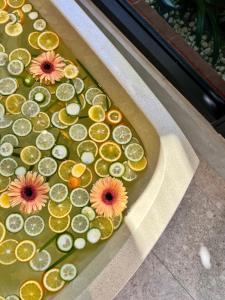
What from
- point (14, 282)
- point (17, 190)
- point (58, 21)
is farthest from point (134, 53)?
point (14, 282)

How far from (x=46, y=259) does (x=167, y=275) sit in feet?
1.46

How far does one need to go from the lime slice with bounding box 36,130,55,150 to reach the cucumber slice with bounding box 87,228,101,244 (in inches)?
14.3

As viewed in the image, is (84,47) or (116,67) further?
(84,47)

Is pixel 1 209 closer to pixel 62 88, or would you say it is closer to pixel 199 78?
pixel 62 88

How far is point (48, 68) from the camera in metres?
1.99

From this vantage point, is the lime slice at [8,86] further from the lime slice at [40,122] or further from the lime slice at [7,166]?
the lime slice at [7,166]

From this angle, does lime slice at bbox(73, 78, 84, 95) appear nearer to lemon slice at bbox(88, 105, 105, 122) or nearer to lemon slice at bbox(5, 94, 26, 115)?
lemon slice at bbox(88, 105, 105, 122)

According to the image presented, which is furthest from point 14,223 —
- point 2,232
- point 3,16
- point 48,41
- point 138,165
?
point 3,16

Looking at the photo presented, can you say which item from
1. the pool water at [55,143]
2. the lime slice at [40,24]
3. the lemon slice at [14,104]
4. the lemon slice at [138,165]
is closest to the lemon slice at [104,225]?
the pool water at [55,143]

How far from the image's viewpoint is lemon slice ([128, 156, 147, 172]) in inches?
71.1

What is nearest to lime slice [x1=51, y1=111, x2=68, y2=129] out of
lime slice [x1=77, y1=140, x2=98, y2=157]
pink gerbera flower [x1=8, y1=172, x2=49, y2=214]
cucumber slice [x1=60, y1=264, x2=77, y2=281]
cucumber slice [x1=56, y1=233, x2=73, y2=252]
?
lime slice [x1=77, y1=140, x2=98, y2=157]

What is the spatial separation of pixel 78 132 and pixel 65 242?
0.42 metres

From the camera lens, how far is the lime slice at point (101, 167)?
184 centimetres

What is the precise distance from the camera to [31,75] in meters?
1.99
